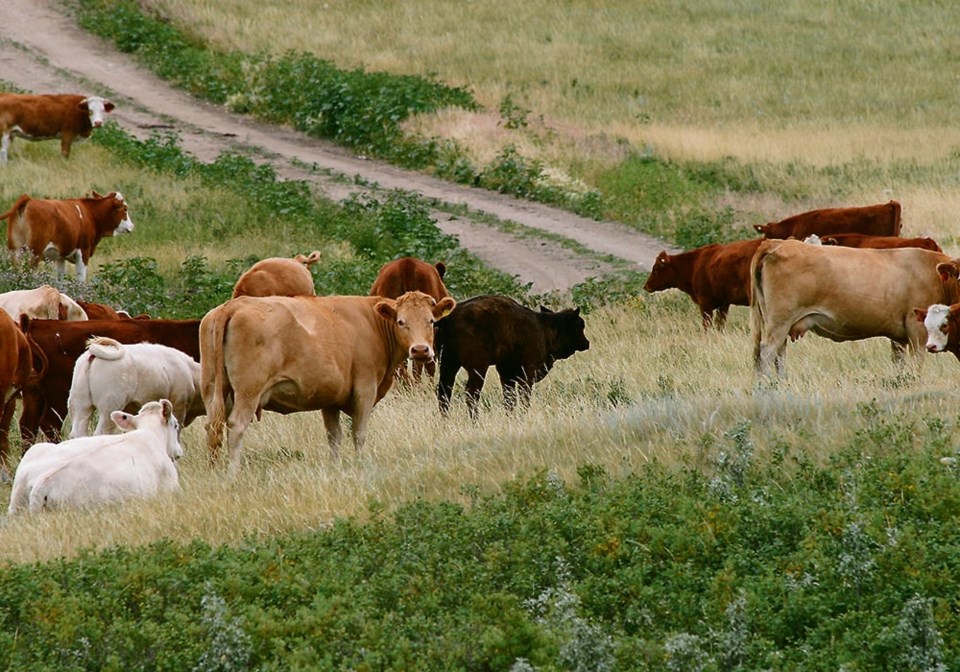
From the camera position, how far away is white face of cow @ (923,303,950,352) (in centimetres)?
1395

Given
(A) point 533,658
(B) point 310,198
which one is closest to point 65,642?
(A) point 533,658

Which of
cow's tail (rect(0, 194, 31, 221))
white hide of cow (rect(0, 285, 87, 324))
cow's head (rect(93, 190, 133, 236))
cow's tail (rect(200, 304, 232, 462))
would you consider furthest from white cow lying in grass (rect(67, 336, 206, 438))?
cow's head (rect(93, 190, 133, 236))

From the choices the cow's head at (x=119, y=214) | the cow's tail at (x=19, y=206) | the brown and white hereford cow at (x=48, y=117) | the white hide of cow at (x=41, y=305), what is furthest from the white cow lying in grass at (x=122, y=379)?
the brown and white hereford cow at (x=48, y=117)

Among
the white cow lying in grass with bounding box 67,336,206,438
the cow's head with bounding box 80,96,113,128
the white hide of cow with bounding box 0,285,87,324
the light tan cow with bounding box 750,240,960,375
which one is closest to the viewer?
the white cow lying in grass with bounding box 67,336,206,438

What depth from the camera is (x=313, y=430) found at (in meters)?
14.9

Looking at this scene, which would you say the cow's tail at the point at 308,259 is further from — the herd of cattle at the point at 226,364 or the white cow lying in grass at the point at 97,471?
the white cow lying in grass at the point at 97,471

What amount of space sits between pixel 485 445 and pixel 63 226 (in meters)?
12.7

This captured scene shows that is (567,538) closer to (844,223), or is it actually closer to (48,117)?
(844,223)

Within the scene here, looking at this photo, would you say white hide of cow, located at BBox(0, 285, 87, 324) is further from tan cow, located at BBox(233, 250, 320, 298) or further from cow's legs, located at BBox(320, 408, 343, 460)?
cow's legs, located at BBox(320, 408, 343, 460)

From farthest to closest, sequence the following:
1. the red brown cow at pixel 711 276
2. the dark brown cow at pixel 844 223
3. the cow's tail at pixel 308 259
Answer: the dark brown cow at pixel 844 223, the red brown cow at pixel 711 276, the cow's tail at pixel 308 259

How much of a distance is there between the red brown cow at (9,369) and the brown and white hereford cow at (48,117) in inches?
635

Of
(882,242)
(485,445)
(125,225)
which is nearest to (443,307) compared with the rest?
(485,445)

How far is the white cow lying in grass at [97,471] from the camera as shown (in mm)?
11617

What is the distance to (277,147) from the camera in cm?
3322
